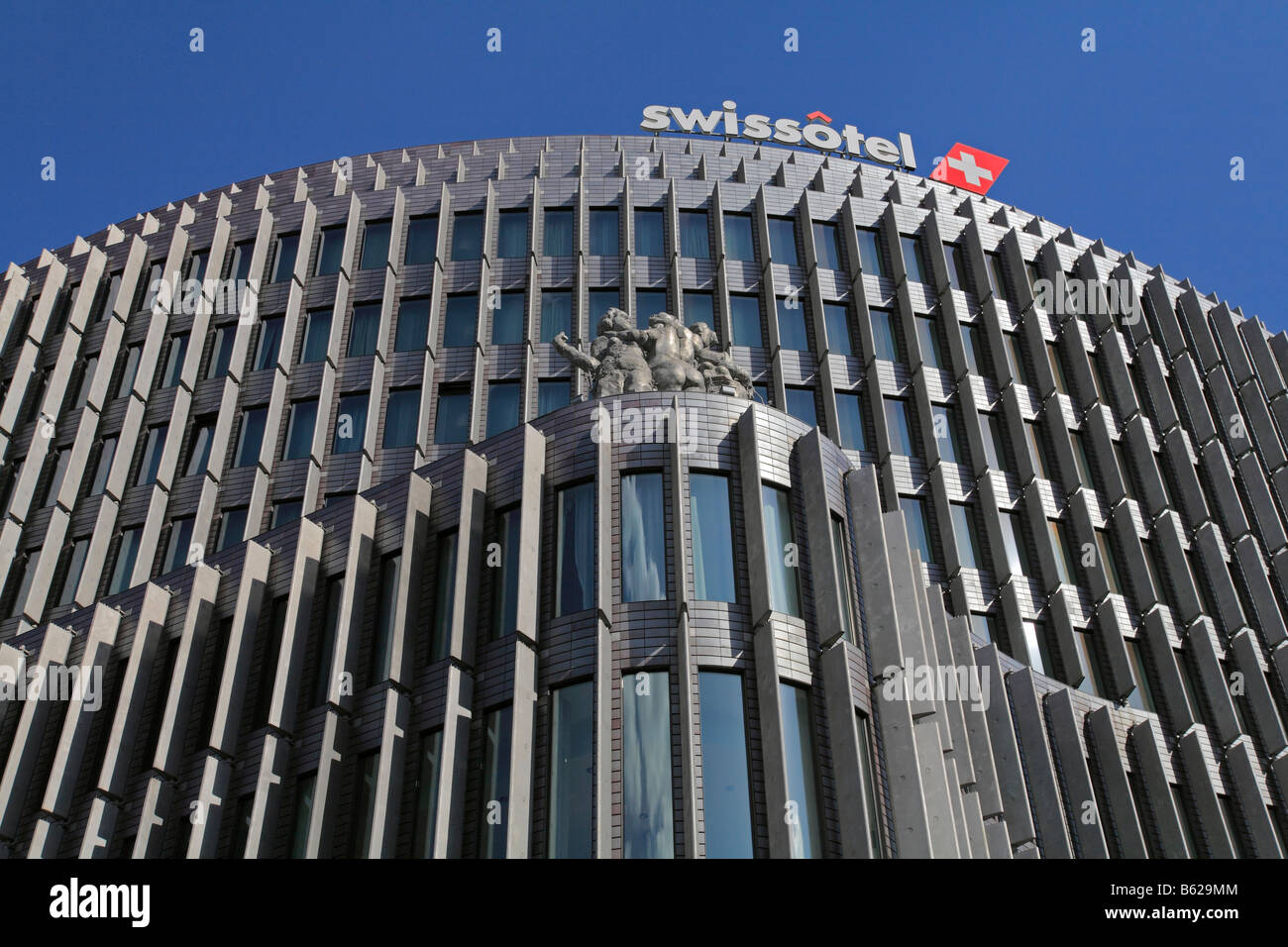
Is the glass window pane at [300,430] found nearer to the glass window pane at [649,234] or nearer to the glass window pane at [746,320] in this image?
the glass window pane at [649,234]

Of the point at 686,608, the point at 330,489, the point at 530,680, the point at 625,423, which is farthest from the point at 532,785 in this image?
the point at 330,489

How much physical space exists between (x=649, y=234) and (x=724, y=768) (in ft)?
104

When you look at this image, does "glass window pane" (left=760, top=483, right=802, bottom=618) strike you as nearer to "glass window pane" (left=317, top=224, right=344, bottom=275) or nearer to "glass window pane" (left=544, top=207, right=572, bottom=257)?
"glass window pane" (left=544, top=207, right=572, bottom=257)

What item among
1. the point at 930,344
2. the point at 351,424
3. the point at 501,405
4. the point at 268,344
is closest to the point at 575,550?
the point at 501,405

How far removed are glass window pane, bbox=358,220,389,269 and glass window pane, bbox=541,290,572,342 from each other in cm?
608

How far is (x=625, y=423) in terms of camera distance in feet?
81.8

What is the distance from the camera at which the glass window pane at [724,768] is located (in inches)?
803

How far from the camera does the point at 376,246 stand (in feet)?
165

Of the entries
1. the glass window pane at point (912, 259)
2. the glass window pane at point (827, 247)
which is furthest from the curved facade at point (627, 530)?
the glass window pane at point (912, 259)

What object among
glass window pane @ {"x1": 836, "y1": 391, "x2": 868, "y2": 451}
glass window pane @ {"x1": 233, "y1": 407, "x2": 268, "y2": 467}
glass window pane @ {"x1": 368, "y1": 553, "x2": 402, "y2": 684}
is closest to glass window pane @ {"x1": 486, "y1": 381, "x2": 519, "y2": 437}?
glass window pane @ {"x1": 233, "y1": 407, "x2": 268, "y2": 467}

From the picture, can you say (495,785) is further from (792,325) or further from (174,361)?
(174,361)

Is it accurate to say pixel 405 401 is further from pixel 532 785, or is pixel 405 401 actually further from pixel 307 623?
pixel 532 785

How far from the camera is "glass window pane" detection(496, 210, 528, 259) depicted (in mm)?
49531

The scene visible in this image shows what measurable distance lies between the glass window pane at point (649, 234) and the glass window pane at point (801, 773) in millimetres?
29518
